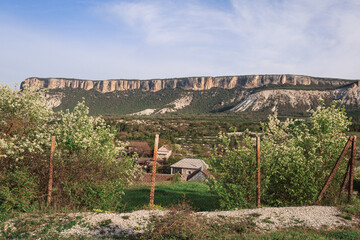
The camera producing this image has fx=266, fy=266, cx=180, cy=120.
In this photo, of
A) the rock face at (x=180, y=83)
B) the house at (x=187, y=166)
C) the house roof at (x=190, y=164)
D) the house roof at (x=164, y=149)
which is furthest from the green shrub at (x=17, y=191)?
the rock face at (x=180, y=83)

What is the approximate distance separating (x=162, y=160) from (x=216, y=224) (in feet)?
129

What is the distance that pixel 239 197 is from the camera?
8672mm

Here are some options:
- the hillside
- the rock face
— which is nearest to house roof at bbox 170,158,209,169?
the hillside

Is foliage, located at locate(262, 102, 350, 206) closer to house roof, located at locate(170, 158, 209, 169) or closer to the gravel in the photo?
the gravel

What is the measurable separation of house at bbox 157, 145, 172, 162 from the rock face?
126 m

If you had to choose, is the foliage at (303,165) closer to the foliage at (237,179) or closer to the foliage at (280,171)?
the foliage at (280,171)

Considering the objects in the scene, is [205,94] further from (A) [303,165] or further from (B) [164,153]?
(A) [303,165]

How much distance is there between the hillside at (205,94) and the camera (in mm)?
125000

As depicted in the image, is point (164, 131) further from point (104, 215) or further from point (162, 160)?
point (104, 215)

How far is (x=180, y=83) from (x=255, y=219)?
174362 millimetres

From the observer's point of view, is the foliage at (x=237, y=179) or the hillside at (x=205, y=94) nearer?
the foliage at (x=237, y=179)

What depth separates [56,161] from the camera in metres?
8.32

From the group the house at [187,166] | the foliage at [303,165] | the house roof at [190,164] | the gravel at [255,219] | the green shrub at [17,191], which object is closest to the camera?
the gravel at [255,219]

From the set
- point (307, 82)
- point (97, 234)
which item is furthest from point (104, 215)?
point (307, 82)
